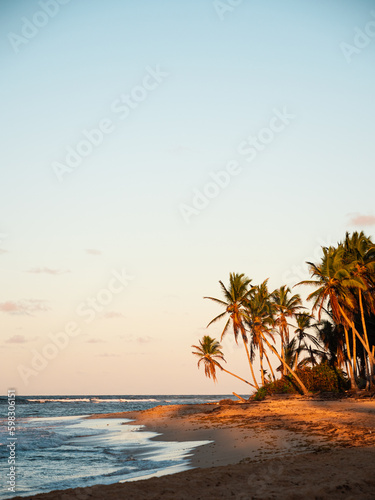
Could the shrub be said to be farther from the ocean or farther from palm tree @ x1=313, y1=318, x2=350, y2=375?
the ocean

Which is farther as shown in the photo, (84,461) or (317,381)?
(317,381)

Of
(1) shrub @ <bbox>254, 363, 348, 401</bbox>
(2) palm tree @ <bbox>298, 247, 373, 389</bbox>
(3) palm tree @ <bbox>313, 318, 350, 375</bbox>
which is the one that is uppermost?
(2) palm tree @ <bbox>298, 247, 373, 389</bbox>

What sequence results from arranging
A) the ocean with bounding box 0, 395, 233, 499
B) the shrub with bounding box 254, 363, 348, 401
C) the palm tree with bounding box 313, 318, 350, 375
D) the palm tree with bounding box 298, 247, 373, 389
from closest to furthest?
1. the ocean with bounding box 0, 395, 233, 499
2. the palm tree with bounding box 298, 247, 373, 389
3. the shrub with bounding box 254, 363, 348, 401
4. the palm tree with bounding box 313, 318, 350, 375

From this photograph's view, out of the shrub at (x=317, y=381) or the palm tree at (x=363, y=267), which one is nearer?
the palm tree at (x=363, y=267)

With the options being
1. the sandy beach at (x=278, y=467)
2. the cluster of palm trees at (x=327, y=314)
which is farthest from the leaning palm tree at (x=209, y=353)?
the sandy beach at (x=278, y=467)

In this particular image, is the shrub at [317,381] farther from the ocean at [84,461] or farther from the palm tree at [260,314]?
the ocean at [84,461]

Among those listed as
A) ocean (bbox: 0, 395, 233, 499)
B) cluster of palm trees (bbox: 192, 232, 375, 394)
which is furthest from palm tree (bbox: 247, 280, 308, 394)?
ocean (bbox: 0, 395, 233, 499)

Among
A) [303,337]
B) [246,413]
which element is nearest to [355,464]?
[246,413]

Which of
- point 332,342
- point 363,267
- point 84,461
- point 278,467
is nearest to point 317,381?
point 332,342

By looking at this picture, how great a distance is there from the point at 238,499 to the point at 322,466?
2864 mm

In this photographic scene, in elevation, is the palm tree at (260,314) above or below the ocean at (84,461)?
above

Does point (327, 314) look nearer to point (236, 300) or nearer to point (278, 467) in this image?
point (236, 300)

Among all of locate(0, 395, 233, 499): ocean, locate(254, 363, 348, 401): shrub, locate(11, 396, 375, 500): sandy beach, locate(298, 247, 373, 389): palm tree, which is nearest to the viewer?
locate(11, 396, 375, 500): sandy beach

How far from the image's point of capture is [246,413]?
2573 cm
